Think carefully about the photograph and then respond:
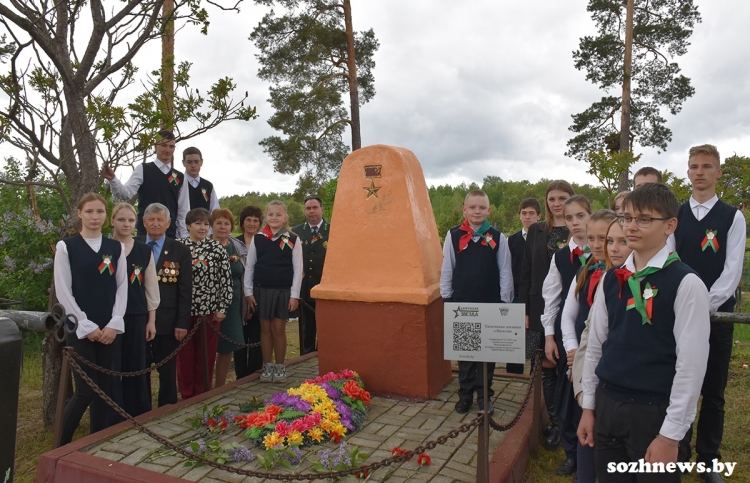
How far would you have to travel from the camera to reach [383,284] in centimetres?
502

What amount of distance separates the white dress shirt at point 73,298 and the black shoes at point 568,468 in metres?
3.42

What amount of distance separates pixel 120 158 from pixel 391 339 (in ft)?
9.66

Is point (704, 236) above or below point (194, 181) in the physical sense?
below

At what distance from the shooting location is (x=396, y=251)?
16.5 feet

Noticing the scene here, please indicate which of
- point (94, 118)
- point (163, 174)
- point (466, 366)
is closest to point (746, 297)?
point (466, 366)

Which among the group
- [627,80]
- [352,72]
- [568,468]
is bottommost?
[568,468]

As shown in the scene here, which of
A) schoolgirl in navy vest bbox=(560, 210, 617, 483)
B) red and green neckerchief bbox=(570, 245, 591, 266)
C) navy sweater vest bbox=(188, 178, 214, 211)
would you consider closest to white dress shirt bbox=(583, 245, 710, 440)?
schoolgirl in navy vest bbox=(560, 210, 617, 483)

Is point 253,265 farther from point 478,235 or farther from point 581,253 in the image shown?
point 581,253

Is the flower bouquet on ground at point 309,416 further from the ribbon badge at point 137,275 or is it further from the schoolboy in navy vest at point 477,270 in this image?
the ribbon badge at point 137,275

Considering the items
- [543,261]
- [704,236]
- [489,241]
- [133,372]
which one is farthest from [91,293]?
[704,236]

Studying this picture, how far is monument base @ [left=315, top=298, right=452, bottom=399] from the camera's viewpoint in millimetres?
4820

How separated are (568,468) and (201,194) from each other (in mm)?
4595

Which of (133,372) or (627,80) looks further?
(627,80)

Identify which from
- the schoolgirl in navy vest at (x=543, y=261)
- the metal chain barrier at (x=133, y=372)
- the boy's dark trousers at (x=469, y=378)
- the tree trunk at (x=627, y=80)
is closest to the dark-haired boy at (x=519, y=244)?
the schoolgirl in navy vest at (x=543, y=261)
